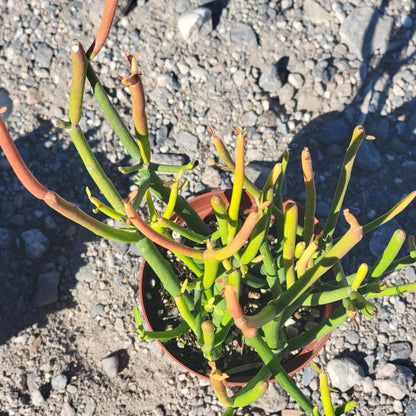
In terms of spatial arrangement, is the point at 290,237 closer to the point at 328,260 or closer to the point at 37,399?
the point at 328,260

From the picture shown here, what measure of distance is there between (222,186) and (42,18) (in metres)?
1.29

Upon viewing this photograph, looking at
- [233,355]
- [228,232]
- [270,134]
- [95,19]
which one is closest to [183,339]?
[233,355]

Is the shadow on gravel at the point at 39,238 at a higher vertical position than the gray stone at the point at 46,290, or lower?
higher

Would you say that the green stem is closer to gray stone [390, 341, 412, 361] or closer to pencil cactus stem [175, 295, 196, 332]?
pencil cactus stem [175, 295, 196, 332]

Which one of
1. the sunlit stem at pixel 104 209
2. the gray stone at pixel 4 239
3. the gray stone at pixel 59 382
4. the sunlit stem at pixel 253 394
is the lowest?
the sunlit stem at pixel 253 394

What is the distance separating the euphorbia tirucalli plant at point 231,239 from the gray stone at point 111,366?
2.07 feet

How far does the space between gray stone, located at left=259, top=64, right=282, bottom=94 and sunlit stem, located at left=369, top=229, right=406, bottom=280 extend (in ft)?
3.74

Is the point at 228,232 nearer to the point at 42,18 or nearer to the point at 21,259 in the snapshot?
the point at 21,259

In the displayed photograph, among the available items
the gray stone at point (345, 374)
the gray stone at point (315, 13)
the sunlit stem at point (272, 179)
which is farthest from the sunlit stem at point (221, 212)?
the gray stone at point (315, 13)

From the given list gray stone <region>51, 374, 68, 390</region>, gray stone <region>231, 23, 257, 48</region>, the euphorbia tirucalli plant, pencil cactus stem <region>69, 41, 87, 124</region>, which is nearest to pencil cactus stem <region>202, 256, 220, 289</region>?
the euphorbia tirucalli plant

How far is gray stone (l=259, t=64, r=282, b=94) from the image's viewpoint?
216 centimetres

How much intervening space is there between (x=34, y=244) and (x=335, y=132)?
1.38 meters

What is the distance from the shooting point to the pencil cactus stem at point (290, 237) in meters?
1.06

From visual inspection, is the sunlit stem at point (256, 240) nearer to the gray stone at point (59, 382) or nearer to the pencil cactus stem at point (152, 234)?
the pencil cactus stem at point (152, 234)
